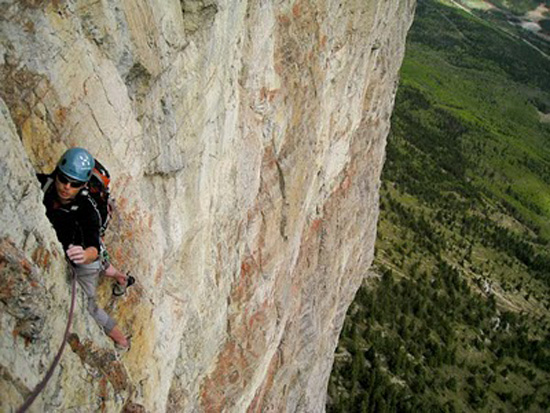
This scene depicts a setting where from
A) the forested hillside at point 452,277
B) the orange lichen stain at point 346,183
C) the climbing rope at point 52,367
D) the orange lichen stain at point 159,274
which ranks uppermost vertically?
the climbing rope at point 52,367

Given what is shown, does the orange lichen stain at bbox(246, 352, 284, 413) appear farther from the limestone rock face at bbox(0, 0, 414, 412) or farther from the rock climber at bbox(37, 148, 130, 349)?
the rock climber at bbox(37, 148, 130, 349)

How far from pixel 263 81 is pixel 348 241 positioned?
1478 centimetres

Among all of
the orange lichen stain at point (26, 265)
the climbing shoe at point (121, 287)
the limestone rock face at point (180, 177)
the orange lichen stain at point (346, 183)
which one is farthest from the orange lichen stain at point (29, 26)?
the orange lichen stain at point (346, 183)

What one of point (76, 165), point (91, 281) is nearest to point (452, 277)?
point (91, 281)

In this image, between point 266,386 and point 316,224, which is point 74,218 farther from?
point 316,224

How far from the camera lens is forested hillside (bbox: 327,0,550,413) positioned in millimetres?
53094

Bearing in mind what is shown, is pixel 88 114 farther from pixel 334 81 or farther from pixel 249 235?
pixel 334 81

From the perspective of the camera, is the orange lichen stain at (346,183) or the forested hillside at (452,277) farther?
the forested hillside at (452,277)

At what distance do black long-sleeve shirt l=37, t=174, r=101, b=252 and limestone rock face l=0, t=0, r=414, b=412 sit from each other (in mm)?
323

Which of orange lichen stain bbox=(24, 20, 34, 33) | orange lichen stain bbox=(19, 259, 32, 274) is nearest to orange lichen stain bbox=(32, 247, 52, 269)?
orange lichen stain bbox=(19, 259, 32, 274)

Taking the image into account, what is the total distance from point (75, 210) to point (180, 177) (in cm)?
317

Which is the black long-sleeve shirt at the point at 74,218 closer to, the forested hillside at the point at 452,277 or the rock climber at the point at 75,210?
the rock climber at the point at 75,210

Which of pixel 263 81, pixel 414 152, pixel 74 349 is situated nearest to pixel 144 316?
pixel 74 349

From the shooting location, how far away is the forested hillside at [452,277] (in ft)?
174
